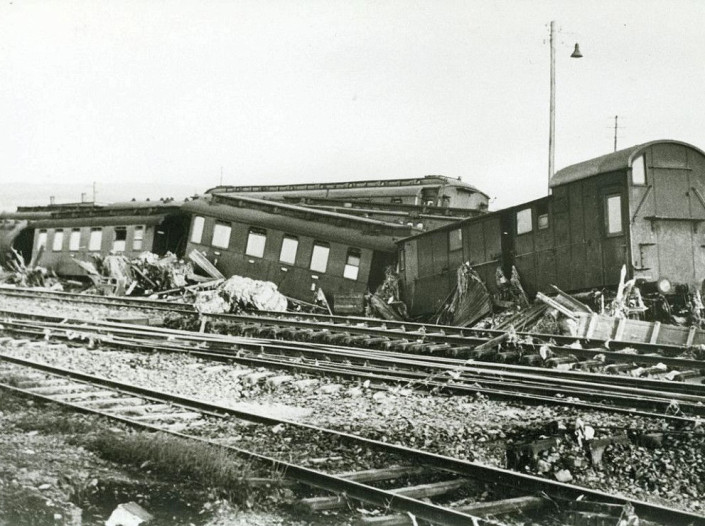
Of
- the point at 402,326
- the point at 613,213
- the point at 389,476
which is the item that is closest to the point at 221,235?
the point at 402,326

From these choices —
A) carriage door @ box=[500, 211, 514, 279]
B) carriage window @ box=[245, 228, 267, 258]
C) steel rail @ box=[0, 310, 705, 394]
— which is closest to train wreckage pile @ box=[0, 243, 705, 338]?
carriage door @ box=[500, 211, 514, 279]

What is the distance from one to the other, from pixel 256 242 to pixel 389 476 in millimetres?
21149

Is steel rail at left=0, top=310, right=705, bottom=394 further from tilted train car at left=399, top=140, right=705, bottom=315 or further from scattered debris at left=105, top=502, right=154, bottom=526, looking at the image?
scattered debris at left=105, top=502, right=154, bottom=526

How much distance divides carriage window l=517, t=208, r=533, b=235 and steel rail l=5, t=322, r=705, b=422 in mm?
7344

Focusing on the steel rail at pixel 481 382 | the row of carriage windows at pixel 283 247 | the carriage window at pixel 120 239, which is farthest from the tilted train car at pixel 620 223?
the carriage window at pixel 120 239

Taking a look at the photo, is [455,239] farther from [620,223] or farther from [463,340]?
[463,340]

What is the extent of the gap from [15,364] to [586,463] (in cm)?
938

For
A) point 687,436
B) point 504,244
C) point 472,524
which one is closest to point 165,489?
point 472,524

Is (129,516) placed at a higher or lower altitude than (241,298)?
lower

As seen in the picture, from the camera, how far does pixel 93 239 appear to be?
107 feet

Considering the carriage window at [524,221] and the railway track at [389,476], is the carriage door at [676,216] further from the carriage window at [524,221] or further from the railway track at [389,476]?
the railway track at [389,476]

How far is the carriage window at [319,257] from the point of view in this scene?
957 inches

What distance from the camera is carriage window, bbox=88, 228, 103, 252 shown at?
32.3 m

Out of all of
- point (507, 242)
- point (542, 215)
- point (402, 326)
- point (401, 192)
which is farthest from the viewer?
point (401, 192)
